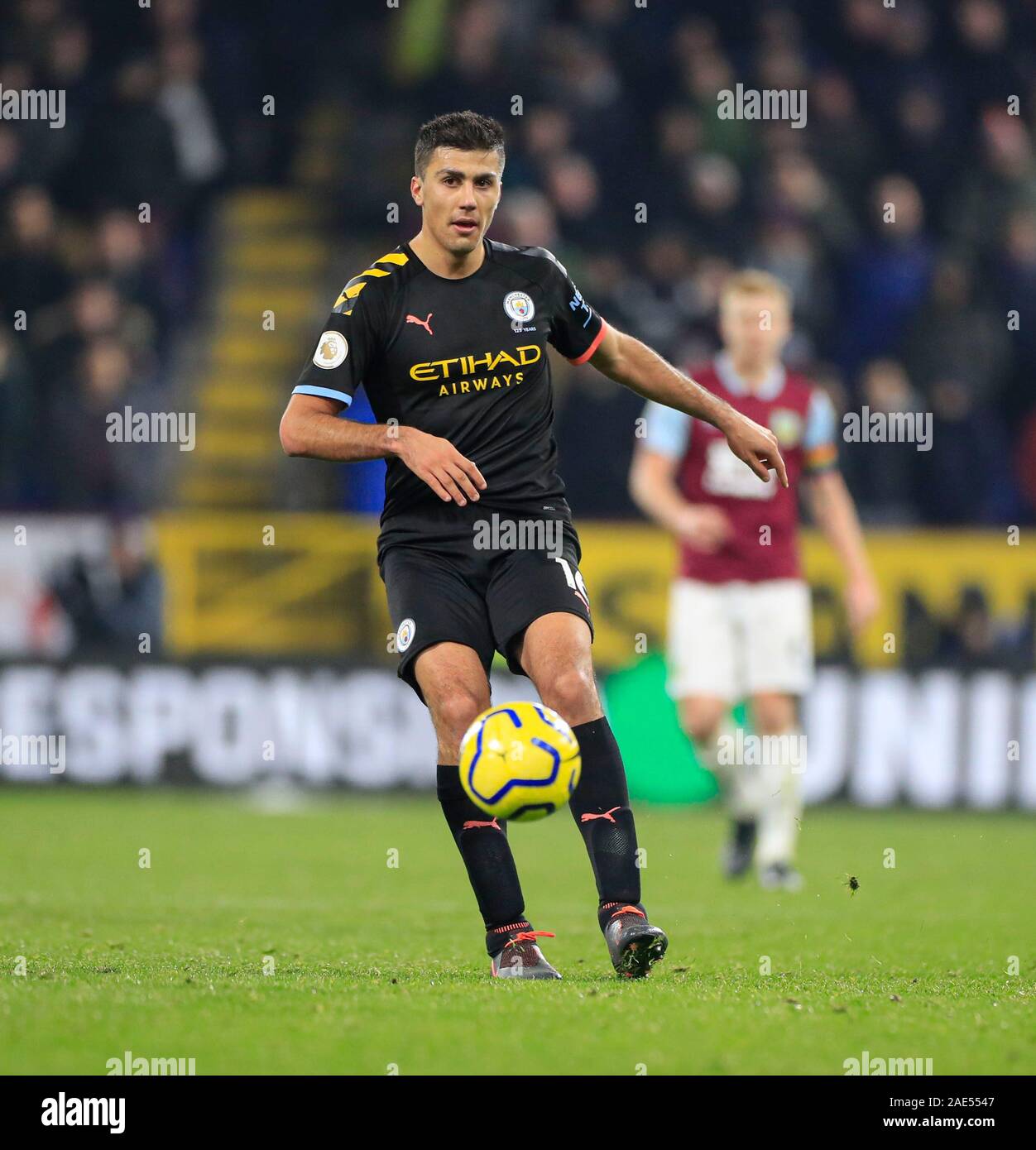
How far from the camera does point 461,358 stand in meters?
5.96

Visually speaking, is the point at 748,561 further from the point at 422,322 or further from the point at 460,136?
the point at 460,136

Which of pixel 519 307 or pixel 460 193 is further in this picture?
pixel 519 307

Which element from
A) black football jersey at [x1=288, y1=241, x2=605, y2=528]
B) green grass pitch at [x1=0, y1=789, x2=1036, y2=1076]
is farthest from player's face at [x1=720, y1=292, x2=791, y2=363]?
black football jersey at [x1=288, y1=241, x2=605, y2=528]

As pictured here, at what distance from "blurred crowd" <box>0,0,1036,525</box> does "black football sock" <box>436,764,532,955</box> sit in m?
9.34

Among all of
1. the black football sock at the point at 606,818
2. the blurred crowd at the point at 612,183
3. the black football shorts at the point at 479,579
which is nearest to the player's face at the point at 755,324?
the black football shorts at the point at 479,579

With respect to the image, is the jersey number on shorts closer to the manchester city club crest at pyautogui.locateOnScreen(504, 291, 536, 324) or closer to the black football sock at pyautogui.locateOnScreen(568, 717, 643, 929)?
the black football sock at pyautogui.locateOnScreen(568, 717, 643, 929)

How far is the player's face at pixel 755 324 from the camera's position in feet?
31.6

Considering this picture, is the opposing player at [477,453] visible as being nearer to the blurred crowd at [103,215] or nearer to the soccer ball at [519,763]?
the soccer ball at [519,763]

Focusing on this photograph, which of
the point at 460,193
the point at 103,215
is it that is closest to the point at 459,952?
the point at 460,193

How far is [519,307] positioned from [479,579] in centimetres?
87

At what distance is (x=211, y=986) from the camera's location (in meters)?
5.26

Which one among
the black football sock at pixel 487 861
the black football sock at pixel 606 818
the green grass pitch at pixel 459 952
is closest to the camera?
the green grass pitch at pixel 459 952

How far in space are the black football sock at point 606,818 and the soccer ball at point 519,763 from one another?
276 mm

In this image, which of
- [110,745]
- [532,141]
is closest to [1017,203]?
[532,141]
